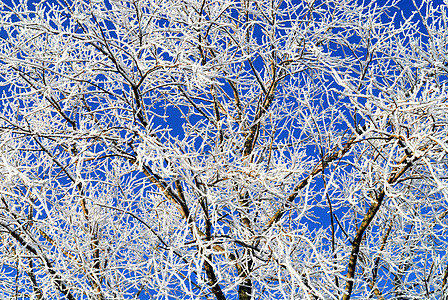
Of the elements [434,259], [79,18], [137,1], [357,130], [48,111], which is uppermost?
[48,111]

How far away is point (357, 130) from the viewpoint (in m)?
3.81

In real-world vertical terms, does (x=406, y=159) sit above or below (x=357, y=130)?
below

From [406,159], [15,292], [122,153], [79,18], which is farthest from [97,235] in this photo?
[406,159]

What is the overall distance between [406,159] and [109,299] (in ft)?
9.48

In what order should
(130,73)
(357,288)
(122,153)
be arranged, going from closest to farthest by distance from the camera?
(130,73)
(122,153)
(357,288)

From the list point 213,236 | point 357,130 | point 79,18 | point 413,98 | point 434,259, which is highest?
point 79,18

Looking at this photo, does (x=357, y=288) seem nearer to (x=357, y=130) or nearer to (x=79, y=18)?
(x=357, y=130)

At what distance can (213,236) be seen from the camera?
346 centimetres

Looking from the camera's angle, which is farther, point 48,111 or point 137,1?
point 48,111

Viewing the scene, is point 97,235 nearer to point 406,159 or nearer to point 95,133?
point 95,133

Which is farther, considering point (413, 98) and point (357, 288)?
point (357, 288)

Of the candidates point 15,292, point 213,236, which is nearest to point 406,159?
point 213,236

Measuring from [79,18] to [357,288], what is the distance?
4104mm

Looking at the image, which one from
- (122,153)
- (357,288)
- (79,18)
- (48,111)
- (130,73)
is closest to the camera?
(79,18)
